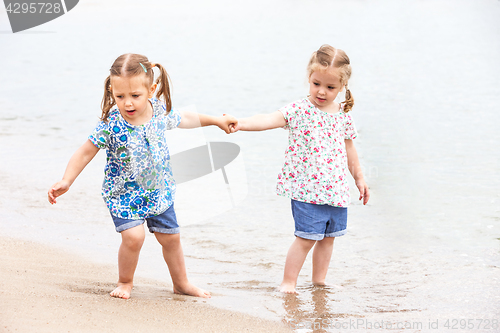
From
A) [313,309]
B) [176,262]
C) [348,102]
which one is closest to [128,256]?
[176,262]

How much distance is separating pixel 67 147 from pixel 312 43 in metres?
11.7

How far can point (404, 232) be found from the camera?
492cm

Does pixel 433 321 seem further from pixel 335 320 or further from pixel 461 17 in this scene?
pixel 461 17

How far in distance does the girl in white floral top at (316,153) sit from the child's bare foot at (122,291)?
932 mm

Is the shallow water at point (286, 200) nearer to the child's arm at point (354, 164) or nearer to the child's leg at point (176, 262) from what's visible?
the child's leg at point (176, 262)

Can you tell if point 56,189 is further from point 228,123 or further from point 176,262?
point 228,123

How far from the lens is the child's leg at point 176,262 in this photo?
323 centimetres

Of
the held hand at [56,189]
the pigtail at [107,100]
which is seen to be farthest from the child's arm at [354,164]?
the held hand at [56,189]

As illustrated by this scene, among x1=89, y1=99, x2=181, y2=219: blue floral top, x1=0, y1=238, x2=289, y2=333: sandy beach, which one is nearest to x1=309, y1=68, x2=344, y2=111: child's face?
x1=89, y1=99, x2=181, y2=219: blue floral top

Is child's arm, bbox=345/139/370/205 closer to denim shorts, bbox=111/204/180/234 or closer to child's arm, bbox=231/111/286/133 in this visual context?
child's arm, bbox=231/111/286/133

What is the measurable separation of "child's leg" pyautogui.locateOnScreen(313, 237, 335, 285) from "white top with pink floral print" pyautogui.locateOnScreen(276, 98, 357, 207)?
306 millimetres

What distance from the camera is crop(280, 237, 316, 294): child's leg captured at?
3541 mm

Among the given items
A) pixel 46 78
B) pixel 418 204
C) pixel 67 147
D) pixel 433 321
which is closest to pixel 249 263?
pixel 433 321

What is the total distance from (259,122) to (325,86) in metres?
0.44
